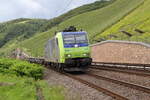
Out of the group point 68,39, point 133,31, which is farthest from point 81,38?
point 133,31

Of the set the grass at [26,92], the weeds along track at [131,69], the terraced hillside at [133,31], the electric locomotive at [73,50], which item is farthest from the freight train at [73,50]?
the terraced hillside at [133,31]

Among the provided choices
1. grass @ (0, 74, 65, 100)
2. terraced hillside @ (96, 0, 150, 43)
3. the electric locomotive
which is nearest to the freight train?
the electric locomotive

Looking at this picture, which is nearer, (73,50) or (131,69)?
(73,50)

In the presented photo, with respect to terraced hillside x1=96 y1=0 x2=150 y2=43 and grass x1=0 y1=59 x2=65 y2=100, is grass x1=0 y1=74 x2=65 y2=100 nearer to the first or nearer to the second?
grass x1=0 y1=59 x2=65 y2=100

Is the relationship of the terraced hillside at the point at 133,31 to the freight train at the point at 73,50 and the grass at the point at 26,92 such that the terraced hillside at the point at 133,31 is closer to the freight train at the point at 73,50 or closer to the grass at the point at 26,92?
the freight train at the point at 73,50

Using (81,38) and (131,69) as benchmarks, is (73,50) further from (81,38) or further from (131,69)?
(131,69)

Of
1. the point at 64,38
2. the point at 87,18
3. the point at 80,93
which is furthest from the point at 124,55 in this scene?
the point at 87,18

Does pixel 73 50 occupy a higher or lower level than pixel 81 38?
lower

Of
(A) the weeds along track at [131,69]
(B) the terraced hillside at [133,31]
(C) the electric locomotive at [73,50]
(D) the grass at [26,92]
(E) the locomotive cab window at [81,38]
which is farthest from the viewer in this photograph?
(B) the terraced hillside at [133,31]

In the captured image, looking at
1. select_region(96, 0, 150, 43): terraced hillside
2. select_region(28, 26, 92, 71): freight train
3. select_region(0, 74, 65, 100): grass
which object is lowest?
select_region(0, 74, 65, 100): grass

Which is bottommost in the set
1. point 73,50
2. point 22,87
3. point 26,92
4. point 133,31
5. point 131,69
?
point 26,92

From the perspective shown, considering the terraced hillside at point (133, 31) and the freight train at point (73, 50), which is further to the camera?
the terraced hillside at point (133, 31)

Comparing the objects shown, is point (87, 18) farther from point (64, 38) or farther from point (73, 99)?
point (73, 99)

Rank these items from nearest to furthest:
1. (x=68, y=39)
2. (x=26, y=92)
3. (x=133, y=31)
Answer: (x=26, y=92)
(x=68, y=39)
(x=133, y=31)
